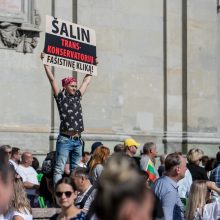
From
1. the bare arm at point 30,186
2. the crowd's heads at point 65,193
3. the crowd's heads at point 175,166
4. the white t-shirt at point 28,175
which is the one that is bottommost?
the bare arm at point 30,186

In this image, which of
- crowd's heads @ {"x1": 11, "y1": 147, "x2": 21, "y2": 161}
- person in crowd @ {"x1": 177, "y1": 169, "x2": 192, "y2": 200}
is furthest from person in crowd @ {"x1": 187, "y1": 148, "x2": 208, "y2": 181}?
crowd's heads @ {"x1": 11, "y1": 147, "x2": 21, "y2": 161}

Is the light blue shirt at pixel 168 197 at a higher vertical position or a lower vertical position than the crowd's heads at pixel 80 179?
lower

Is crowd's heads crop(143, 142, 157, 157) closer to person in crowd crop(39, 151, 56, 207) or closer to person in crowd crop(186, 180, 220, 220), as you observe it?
person in crowd crop(39, 151, 56, 207)

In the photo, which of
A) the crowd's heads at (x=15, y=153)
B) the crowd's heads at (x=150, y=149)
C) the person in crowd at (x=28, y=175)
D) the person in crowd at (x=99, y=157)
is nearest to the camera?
the person in crowd at (x=99, y=157)

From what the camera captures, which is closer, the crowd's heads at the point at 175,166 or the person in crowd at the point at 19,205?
the person in crowd at the point at 19,205

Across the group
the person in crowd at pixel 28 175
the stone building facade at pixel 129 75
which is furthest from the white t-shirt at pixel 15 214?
the stone building facade at pixel 129 75

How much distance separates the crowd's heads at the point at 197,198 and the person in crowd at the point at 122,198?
572 centimetres

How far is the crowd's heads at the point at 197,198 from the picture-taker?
8469 mm

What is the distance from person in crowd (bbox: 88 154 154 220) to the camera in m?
2.73

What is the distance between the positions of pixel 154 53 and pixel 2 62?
14.8 feet

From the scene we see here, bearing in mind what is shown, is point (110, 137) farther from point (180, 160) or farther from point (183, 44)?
point (180, 160)

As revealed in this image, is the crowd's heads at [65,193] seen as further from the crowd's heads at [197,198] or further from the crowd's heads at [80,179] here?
the crowd's heads at [197,198]

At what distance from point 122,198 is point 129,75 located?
50.7ft

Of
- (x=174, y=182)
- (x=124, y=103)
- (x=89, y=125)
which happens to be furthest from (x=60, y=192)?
(x=124, y=103)
